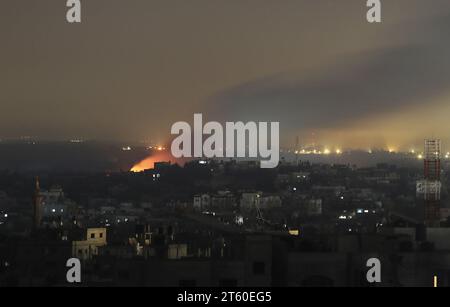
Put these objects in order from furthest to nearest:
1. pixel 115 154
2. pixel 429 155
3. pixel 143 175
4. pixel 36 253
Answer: pixel 143 175
pixel 115 154
pixel 429 155
pixel 36 253

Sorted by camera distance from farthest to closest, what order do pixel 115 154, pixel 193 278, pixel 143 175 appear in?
pixel 143 175, pixel 115 154, pixel 193 278

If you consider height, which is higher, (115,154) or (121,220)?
(115,154)

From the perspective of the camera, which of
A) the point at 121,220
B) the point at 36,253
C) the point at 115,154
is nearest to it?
the point at 36,253

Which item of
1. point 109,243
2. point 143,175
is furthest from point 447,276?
point 143,175

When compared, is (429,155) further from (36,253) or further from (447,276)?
(36,253)

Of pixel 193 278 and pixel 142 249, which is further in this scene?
pixel 142 249

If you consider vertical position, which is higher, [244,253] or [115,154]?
[115,154]

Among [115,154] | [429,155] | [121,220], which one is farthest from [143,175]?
[429,155]
